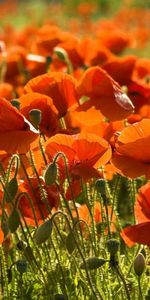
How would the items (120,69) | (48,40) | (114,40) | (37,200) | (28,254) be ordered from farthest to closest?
1. (114,40)
2. (48,40)
3. (120,69)
4. (37,200)
5. (28,254)

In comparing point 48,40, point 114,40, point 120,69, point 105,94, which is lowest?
point 114,40

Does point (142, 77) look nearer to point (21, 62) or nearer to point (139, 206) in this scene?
point (21, 62)

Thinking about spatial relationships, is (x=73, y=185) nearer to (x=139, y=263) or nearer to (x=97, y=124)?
(x=97, y=124)

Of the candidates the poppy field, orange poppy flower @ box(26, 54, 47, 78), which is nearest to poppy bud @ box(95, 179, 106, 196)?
the poppy field

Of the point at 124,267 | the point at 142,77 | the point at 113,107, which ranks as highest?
the point at 113,107

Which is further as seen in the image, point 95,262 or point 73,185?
point 73,185

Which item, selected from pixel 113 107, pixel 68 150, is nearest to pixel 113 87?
pixel 113 107

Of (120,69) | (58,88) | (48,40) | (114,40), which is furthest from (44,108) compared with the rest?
(114,40)
